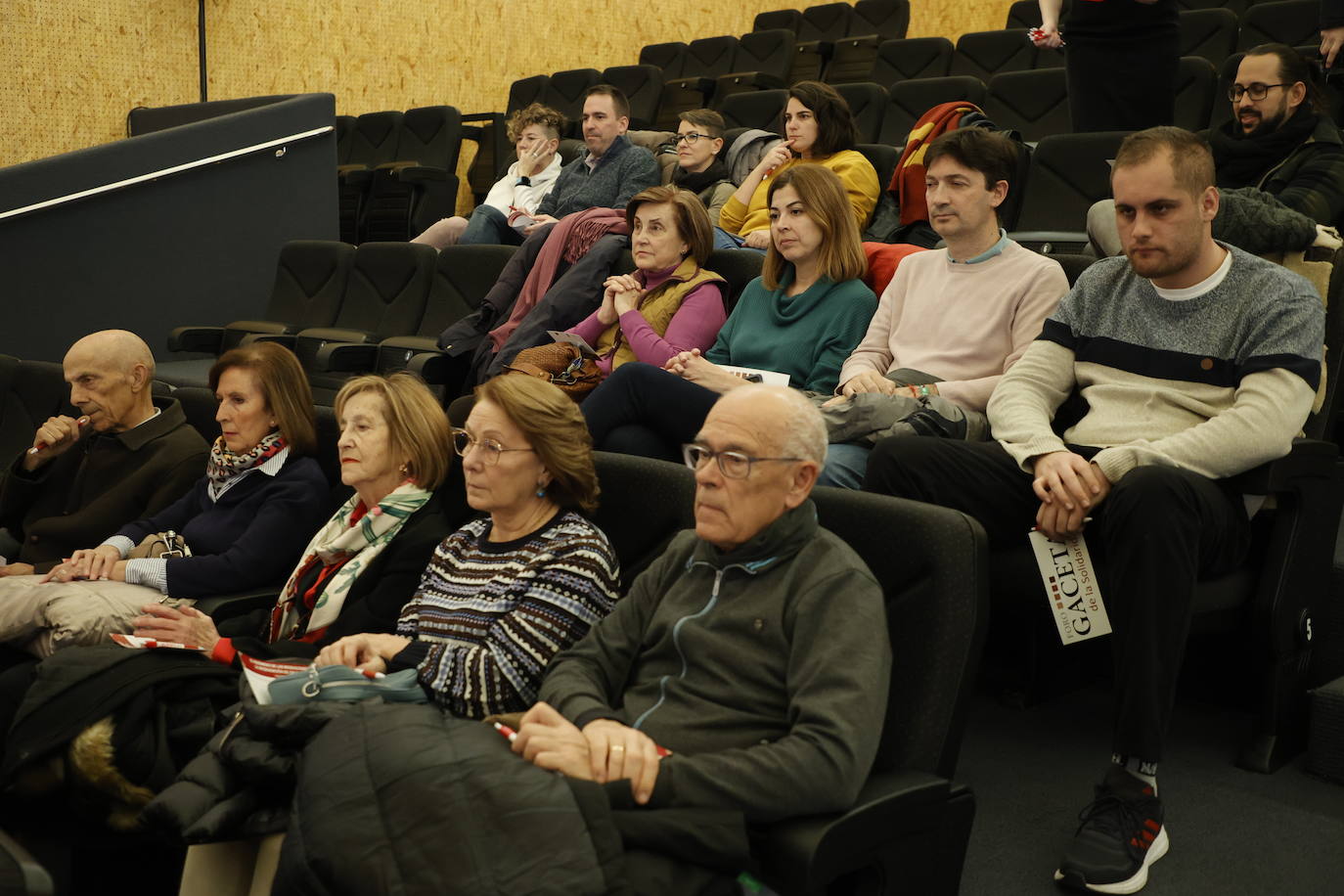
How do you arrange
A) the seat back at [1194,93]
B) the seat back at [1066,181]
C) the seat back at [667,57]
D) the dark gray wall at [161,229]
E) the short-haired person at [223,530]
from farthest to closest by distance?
the seat back at [667,57]
the dark gray wall at [161,229]
the seat back at [1194,93]
the seat back at [1066,181]
the short-haired person at [223,530]

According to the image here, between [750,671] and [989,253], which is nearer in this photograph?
[750,671]

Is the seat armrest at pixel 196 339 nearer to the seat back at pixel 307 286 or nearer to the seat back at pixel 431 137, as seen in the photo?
the seat back at pixel 307 286

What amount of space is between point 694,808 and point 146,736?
0.87 m

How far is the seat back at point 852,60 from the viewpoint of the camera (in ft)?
19.8

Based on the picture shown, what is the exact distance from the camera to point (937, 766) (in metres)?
1.32

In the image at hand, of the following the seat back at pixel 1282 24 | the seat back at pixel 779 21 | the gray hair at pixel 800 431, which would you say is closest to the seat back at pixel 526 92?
the seat back at pixel 779 21

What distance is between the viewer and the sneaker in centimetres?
158

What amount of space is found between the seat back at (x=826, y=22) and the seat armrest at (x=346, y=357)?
12.6 feet

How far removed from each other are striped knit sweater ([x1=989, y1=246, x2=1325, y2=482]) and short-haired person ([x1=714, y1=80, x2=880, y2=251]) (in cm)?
124

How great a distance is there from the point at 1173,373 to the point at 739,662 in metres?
0.99

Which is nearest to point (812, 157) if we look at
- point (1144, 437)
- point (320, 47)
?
point (1144, 437)

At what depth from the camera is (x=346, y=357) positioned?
3.58 metres

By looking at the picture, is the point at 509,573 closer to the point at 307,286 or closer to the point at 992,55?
the point at 307,286

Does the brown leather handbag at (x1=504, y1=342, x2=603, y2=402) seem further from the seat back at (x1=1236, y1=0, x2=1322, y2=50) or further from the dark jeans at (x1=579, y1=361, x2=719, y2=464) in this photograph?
the seat back at (x1=1236, y1=0, x2=1322, y2=50)
